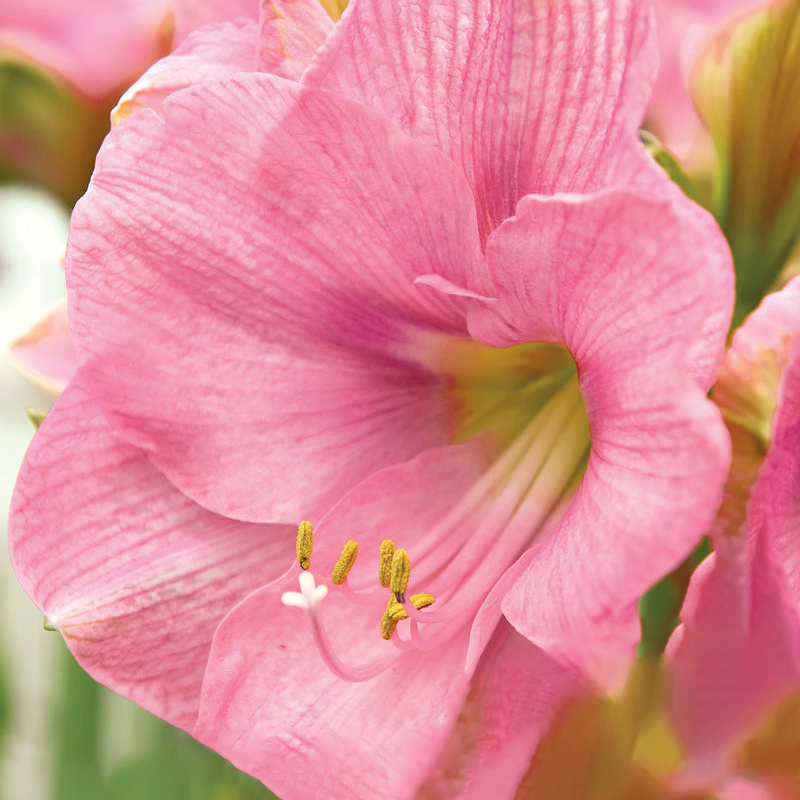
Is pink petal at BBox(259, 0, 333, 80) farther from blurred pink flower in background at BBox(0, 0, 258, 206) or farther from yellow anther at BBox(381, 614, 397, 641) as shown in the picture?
yellow anther at BBox(381, 614, 397, 641)

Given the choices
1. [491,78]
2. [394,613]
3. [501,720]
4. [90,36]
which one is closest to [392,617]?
[394,613]

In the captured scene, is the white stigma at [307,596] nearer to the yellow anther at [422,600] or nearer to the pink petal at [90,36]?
the yellow anther at [422,600]

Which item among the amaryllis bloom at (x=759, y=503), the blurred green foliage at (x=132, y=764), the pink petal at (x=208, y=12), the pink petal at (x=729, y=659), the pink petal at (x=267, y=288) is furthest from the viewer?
the blurred green foliage at (x=132, y=764)

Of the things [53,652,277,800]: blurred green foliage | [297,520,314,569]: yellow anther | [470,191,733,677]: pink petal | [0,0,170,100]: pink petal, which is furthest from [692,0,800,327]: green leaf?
[53,652,277,800]: blurred green foliage

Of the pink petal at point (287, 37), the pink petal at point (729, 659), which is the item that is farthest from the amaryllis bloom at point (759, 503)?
the pink petal at point (287, 37)

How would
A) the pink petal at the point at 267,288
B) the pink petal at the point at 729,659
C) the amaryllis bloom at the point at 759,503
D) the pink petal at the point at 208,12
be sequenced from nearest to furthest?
1. the pink petal at the point at 729,659
2. the amaryllis bloom at the point at 759,503
3. the pink petal at the point at 267,288
4. the pink petal at the point at 208,12

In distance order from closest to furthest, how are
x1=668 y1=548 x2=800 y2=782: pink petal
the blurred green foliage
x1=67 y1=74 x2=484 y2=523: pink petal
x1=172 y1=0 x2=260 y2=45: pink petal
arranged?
x1=668 y1=548 x2=800 y2=782: pink petal
x1=67 y1=74 x2=484 y2=523: pink petal
x1=172 y1=0 x2=260 y2=45: pink petal
the blurred green foliage
